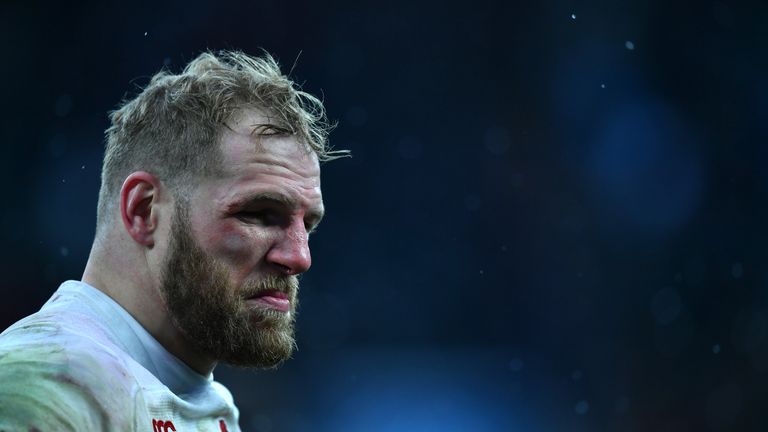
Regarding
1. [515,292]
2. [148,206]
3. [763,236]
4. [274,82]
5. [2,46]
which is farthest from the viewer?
[763,236]

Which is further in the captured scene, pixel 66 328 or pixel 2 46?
pixel 2 46

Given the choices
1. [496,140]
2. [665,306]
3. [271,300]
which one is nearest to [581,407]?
[665,306]

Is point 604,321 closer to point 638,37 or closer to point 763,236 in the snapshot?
point 763,236

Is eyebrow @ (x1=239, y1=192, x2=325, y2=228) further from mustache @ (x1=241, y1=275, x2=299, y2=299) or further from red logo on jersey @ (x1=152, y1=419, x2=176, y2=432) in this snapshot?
red logo on jersey @ (x1=152, y1=419, x2=176, y2=432)

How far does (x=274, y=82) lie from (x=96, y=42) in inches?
216

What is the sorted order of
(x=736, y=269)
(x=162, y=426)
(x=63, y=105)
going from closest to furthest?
1. (x=162, y=426)
2. (x=63, y=105)
3. (x=736, y=269)

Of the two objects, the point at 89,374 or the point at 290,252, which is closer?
the point at 89,374

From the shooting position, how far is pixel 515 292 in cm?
878

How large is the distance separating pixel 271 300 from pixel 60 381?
0.66 metres

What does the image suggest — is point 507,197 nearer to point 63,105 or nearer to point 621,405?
point 621,405

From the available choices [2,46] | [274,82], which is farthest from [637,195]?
[274,82]

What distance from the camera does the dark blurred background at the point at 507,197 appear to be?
8102 mm

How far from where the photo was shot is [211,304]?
98.9 inches

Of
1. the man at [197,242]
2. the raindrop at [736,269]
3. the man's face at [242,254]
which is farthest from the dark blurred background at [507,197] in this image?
the man's face at [242,254]
